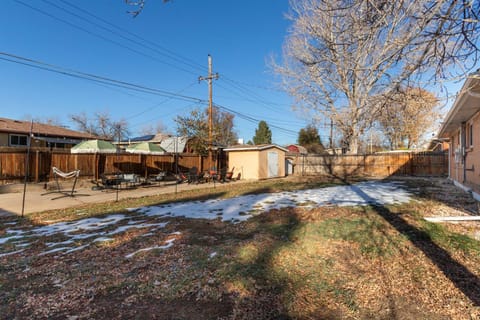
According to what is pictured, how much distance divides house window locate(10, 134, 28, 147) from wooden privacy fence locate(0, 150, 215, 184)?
7378 millimetres

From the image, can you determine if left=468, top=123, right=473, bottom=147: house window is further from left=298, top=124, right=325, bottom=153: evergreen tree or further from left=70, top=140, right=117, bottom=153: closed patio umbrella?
left=298, top=124, right=325, bottom=153: evergreen tree

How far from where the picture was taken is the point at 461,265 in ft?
9.36

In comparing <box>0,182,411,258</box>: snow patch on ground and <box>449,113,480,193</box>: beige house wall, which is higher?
<box>449,113,480,193</box>: beige house wall

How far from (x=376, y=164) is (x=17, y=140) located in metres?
24.5

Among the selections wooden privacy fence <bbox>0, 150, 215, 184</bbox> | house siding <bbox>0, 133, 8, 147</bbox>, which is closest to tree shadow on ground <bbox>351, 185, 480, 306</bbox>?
wooden privacy fence <bbox>0, 150, 215, 184</bbox>

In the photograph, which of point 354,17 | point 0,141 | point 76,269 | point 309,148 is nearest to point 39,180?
point 0,141

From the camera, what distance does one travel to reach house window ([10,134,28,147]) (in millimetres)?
15961

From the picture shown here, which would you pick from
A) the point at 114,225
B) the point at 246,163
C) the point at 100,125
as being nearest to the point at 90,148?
the point at 114,225

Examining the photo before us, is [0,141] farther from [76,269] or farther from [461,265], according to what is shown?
[461,265]

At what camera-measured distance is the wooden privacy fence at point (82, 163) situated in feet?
34.0

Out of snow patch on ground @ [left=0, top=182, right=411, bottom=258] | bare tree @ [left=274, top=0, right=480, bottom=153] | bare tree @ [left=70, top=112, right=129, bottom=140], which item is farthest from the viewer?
bare tree @ [left=70, top=112, right=129, bottom=140]

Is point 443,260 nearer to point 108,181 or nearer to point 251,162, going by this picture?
point 108,181

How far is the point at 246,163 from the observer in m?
17.2

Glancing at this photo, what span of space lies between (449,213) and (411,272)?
140 inches
